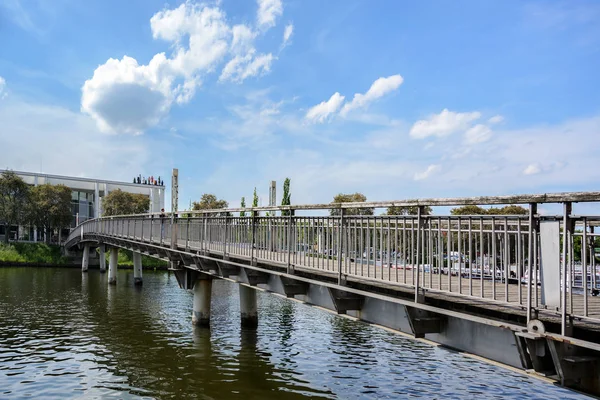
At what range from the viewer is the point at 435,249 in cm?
1208

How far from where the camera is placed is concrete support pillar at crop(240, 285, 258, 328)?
2005 centimetres

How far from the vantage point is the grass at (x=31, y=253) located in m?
53.1

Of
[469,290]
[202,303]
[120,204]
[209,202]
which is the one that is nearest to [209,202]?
[209,202]

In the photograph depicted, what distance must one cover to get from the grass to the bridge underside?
49512 mm

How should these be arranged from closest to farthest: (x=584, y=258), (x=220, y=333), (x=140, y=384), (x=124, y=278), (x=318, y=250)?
(x=584, y=258), (x=318, y=250), (x=140, y=384), (x=220, y=333), (x=124, y=278)

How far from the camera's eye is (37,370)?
45.4 ft

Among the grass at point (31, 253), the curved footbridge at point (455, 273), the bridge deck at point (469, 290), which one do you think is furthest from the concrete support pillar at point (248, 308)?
the grass at point (31, 253)

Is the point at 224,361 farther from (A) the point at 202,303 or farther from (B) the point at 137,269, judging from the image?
(B) the point at 137,269

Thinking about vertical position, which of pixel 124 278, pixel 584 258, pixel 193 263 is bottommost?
pixel 124 278

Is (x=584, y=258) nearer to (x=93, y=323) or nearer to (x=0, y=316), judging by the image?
(x=93, y=323)

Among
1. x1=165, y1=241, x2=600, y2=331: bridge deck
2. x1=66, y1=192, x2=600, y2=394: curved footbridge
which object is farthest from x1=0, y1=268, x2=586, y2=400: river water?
x1=165, y1=241, x2=600, y2=331: bridge deck

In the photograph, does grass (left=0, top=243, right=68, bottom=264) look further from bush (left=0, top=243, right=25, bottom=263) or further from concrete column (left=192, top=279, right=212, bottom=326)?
concrete column (left=192, top=279, right=212, bottom=326)

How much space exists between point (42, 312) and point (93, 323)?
13.5 ft

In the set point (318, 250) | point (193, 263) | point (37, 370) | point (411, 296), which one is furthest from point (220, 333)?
point (411, 296)
